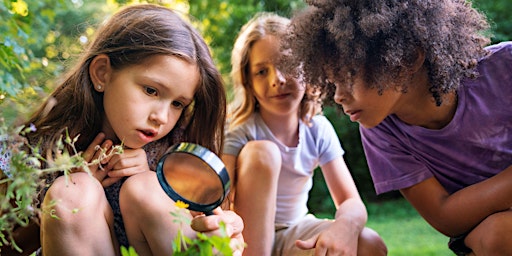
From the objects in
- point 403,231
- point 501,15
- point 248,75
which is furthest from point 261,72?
point 501,15

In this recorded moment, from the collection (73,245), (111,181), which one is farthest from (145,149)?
(73,245)

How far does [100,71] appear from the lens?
2051mm

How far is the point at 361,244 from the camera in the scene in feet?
7.07

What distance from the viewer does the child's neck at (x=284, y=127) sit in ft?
8.60

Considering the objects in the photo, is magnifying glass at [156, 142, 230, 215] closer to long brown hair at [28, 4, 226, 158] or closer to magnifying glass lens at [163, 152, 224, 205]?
magnifying glass lens at [163, 152, 224, 205]

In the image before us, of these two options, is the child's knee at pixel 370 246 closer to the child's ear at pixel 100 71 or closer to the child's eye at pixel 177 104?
the child's eye at pixel 177 104

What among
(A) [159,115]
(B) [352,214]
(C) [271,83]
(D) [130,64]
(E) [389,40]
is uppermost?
(E) [389,40]

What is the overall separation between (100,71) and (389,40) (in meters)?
1.04

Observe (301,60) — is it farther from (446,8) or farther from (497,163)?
(497,163)

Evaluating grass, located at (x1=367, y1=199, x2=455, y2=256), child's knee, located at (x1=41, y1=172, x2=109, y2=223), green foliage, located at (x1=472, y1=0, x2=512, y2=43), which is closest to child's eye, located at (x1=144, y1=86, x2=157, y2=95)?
child's knee, located at (x1=41, y1=172, x2=109, y2=223)

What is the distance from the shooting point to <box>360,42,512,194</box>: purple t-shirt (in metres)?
2.06

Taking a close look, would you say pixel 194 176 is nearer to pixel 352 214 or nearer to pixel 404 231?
pixel 352 214

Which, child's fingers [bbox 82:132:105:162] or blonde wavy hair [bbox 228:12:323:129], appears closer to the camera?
child's fingers [bbox 82:132:105:162]

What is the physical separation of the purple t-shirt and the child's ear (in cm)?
110
